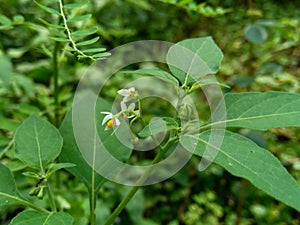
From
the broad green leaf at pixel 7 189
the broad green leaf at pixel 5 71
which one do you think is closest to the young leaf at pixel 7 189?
the broad green leaf at pixel 7 189

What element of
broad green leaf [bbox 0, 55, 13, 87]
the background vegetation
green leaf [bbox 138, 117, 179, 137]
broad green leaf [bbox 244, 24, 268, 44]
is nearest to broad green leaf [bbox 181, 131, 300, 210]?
green leaf [bbox 138, 117, 179, 137]

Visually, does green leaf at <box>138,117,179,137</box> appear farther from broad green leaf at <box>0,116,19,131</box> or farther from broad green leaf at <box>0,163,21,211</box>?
broad green leaf at <box>0,116,19,131</box>

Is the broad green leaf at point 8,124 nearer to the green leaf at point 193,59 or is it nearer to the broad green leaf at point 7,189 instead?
the broad green leaf at point 7,189

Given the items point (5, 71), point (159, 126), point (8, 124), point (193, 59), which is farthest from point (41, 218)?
point (5, 71)

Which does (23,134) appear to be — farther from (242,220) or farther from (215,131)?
(242,220)

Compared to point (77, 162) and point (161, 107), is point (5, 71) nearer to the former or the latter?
point (77, 162)

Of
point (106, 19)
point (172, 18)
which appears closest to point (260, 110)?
point (106, 19)
